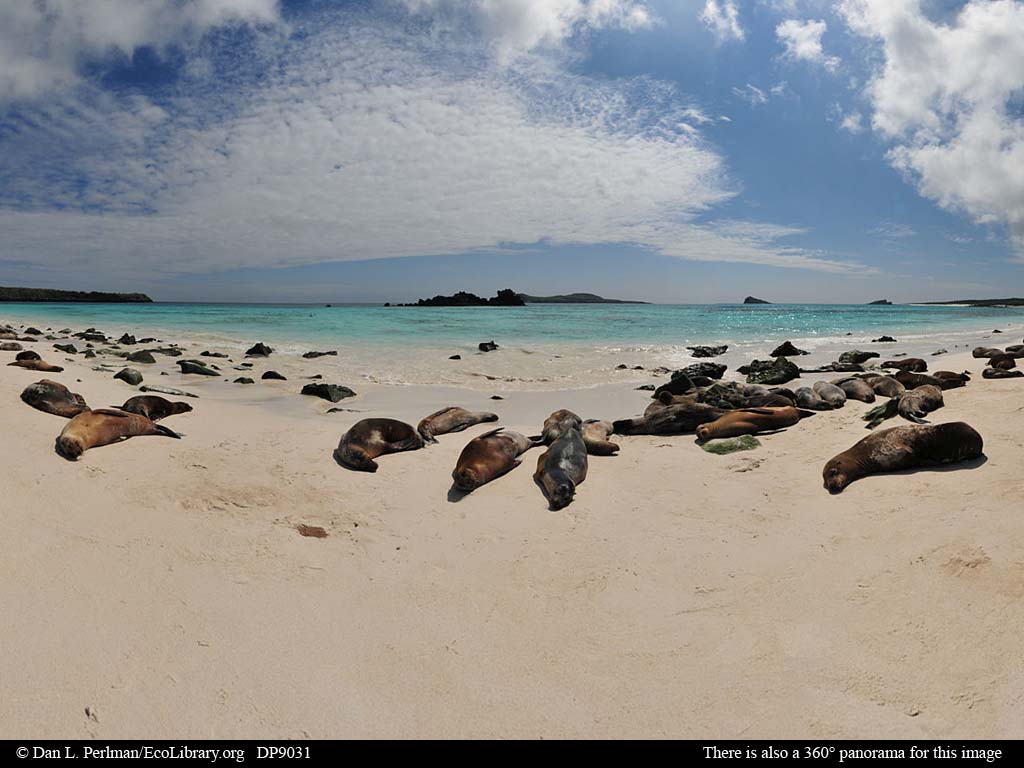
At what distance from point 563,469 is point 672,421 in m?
2.92

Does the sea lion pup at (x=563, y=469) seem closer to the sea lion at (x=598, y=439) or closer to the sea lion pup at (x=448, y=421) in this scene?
the sea lion at (x=598, y=439)

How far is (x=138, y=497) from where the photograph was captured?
4.73 m

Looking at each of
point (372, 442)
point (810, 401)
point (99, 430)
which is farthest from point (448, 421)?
point (810, 401)

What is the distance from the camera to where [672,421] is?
26.1ft

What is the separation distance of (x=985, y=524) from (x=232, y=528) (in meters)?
5.79

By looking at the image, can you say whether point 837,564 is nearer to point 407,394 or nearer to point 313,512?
point 313,512

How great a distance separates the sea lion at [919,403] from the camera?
735 centimetres

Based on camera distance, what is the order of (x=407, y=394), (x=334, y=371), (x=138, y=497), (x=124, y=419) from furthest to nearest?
(x=334, y=371) → (x=407, y=394) → (x=124, y=419) → (x=138, y=497)

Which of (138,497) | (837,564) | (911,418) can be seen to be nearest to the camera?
(837,564)

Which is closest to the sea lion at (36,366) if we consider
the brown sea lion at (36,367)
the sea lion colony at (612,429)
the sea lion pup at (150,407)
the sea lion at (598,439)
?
the brown sea lion at (36,367)

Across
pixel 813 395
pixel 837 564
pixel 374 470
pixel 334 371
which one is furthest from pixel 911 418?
pixel 334 371

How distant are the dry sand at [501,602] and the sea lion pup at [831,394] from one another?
323cm

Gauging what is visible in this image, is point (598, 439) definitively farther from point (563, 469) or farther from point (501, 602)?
point (501, 602)

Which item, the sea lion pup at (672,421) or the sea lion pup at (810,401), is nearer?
the sea lion pup at (672,421)
